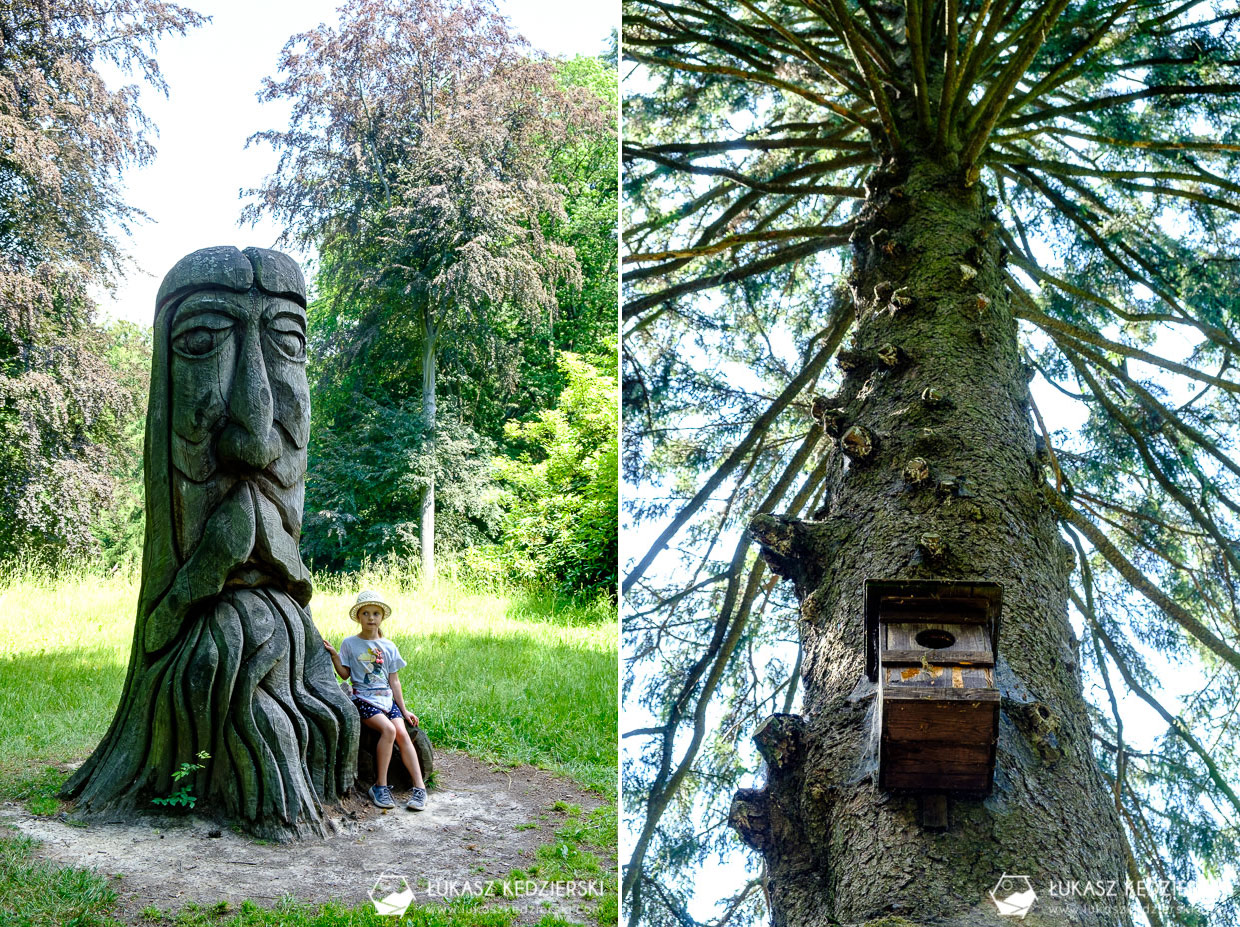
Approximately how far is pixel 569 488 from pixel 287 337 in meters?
4.61

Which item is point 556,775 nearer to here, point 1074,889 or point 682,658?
point 682,658

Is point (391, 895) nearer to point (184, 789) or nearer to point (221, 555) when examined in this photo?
point (184, 789)

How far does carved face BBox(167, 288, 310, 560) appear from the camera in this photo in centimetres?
401

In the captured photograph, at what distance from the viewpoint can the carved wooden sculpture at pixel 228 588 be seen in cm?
387

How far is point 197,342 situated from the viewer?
4.07 m

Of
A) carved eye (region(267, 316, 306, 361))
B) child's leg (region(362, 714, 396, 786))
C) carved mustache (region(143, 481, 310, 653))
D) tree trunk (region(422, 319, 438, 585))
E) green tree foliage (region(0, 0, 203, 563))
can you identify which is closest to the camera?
carved mustache (region(143, 481, 310, 653))

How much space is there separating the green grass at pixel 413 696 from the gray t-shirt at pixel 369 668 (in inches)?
35.6

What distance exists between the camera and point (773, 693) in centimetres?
428

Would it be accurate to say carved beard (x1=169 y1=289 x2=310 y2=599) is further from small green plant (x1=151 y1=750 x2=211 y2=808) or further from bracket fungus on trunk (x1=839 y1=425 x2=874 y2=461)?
bracket fungus on trunk (x1=839 y1=425 x2=874 y2=461)

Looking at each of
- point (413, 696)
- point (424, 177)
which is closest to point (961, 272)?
point (413, 696)

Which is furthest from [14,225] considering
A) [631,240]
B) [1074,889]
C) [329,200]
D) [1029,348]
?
[1074,889]

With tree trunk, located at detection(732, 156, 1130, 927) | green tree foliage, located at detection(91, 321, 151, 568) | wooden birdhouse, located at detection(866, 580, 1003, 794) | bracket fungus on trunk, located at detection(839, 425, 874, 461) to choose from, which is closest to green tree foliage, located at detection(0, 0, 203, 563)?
green tree foliage, located at detection(91, 321, 151, 568)

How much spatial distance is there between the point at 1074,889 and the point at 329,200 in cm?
843

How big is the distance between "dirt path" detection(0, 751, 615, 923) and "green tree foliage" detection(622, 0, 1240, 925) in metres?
0.60
